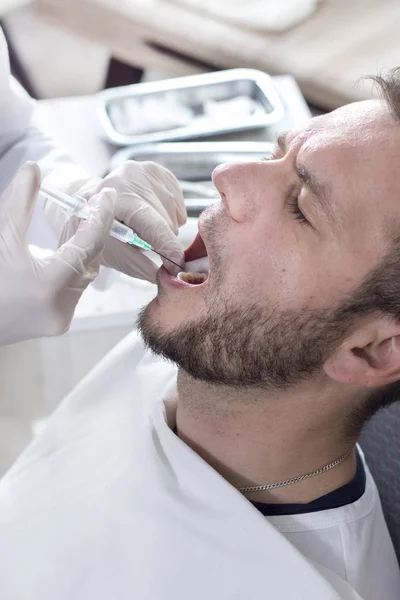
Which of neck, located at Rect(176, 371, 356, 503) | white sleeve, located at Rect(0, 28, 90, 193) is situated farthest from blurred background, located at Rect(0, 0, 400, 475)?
neck, located at Rect(176, 371, 356, 503)

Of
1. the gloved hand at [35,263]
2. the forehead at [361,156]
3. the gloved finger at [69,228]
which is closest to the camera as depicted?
the forehead at [361,156]

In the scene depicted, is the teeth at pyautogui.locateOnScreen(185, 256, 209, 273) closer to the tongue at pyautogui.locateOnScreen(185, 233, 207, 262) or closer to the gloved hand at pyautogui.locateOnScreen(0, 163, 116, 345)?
the tongue at pyautogui.locateOnScreen(185, 233, 207, 262)

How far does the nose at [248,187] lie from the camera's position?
1161 mm

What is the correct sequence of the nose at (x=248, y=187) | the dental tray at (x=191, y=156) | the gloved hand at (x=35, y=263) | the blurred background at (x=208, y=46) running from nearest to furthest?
the nose at (x=248, y=187), the gloved hand at (x=35, y=263), the dental tray at (x=191, y=156), the blurred background at (x=208, y=46)

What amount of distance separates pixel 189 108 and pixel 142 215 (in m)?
1.28

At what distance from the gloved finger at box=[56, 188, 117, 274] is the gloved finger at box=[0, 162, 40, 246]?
0.29 feet

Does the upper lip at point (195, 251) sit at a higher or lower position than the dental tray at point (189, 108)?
higher

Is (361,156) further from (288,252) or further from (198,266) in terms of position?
(198,266)

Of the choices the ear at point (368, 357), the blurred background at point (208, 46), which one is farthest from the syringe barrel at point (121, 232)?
the blurred background at point (208, 46)

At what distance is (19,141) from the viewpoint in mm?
1821

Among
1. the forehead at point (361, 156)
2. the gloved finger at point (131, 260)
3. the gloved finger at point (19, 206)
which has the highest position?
the forehead at point (361, 156)

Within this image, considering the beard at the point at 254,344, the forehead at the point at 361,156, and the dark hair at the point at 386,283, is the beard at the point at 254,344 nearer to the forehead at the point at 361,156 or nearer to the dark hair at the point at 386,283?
the dark hair at the point at 386,283

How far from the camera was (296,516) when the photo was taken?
124cm

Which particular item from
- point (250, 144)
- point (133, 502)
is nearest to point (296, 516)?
point (133, 502)
